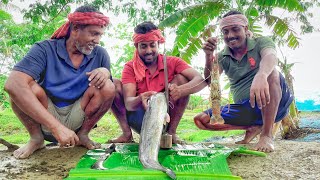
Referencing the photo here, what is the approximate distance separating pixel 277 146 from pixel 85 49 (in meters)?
2.23

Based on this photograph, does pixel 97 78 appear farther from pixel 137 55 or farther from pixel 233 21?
pixel 233 21

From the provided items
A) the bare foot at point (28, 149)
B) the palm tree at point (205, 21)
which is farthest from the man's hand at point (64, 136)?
the palm tree at point (205, 21)

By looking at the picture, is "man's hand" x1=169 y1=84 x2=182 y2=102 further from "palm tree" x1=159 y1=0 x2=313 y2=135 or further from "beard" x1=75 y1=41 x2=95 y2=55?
"palm tree" x1=159 y1=0 x2=313 y2=135

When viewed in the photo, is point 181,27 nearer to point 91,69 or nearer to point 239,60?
point 239,60

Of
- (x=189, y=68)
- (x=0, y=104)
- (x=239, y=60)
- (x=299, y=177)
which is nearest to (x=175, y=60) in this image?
(x=189, y=68)

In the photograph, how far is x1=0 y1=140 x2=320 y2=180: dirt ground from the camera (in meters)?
2.50

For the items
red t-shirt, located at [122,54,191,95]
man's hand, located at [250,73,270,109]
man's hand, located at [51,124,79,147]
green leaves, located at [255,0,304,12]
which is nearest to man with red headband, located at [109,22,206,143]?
red t-shirt, located at [122,54,191,95]

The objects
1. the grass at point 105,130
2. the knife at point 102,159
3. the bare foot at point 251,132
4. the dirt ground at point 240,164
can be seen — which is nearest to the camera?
the knife at point 102,159

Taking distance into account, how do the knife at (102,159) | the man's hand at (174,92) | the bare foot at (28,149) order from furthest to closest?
the man's hand at (174,92) < the bare foot at (28,149) < the knife at (102,159)

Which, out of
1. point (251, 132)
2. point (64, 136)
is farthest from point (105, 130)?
point (64, 136)

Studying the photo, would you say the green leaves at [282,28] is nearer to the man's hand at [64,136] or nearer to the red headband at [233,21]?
the red headband at [233,21]

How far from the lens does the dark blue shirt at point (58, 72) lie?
3115 millimetres

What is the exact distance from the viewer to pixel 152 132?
2.64m

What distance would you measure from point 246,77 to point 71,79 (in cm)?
188
